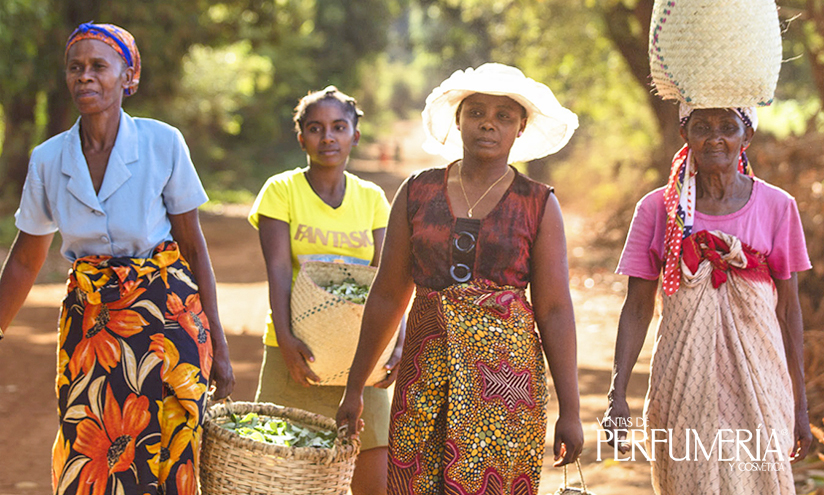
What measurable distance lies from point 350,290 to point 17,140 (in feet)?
46.1

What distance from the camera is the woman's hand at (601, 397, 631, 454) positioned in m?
2.91

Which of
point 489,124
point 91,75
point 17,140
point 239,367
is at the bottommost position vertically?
point 239,367

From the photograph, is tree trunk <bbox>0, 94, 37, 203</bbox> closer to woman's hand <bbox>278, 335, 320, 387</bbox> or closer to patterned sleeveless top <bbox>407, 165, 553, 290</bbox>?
woman's hand <bbox>278, 335, 320, 387</bbox>

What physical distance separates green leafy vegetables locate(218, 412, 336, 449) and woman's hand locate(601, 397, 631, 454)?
1011 mm

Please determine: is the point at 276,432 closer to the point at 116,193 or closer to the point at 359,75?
the point at 116,193

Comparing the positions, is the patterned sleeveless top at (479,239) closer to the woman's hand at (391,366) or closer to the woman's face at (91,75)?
the woman's hand at (391,366)

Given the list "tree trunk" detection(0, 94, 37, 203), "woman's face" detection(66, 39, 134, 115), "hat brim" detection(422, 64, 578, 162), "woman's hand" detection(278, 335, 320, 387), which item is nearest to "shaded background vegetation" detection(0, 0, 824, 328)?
"tree trunk" detection(0, 94, 37, 203)

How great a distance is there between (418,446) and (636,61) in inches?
491

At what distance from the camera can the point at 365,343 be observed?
313 centimetres

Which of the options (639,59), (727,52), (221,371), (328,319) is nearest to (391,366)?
(328,319)

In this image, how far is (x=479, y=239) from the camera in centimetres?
283

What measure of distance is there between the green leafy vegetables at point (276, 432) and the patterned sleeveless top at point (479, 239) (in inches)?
32.3

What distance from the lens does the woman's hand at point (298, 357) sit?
355 centimetres

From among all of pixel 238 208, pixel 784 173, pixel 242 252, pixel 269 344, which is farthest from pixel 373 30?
pixel 269 344
